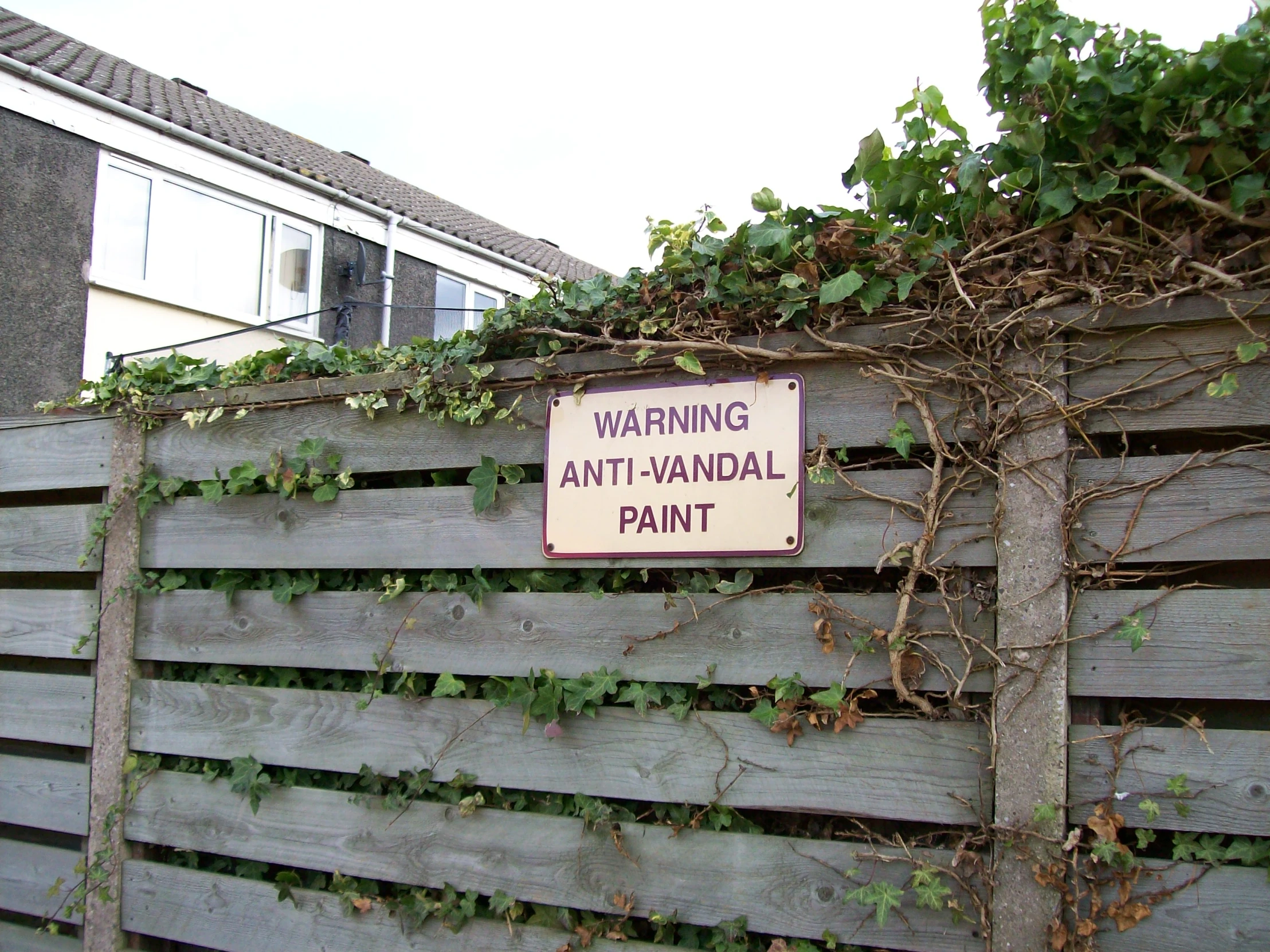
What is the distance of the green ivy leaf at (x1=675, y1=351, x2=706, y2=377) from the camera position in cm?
250

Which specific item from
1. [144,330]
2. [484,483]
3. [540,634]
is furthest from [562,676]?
[144,330]

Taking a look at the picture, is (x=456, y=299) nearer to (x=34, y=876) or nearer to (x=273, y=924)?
(x=34, y=876)

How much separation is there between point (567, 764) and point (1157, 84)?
7.00 ft

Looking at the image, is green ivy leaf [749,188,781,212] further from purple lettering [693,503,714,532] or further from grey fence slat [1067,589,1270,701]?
grey fence slat [1067,589,1270,701]

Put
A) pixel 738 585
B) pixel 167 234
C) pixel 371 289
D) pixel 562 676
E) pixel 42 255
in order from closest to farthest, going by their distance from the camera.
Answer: pixel 738 585 → pixel 562 676 → pixel 42 255 → pixel 167 234 → pixel 371 289

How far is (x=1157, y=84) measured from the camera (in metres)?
2.02

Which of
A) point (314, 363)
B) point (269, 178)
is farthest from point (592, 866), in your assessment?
point (269, 178)

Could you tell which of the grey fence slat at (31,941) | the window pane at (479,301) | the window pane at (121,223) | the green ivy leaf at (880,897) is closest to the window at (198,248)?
the window pane at (121,223)

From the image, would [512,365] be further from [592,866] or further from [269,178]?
[269,178]

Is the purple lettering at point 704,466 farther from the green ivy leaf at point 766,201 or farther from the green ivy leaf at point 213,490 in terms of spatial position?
the green ivy leaf at point 213,490

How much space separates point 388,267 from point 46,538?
315 inches

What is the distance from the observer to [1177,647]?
80.4 inches

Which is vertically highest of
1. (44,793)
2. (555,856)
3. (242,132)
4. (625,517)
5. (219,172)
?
(242,132)

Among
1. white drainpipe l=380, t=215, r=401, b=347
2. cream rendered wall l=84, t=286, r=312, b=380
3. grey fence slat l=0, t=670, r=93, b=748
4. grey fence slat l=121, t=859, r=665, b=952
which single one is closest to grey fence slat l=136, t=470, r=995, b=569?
grey fence slat l=0, t=670, r=93, b=748
